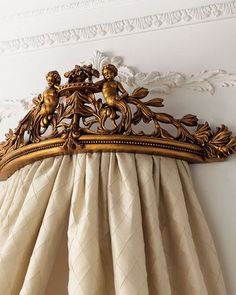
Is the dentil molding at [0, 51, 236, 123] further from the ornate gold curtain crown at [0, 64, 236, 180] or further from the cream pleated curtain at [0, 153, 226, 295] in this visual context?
the cream pleated curtain at [0, 153, 226, 295]

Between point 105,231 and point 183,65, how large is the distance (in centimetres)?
57

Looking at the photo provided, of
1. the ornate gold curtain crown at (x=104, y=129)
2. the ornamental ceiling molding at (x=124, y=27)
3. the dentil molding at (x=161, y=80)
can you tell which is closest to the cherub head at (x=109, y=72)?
the ornate gold curtain crown at (x=104, y=129)

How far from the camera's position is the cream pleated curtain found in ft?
3.35

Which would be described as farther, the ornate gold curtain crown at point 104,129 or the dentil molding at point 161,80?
the dentil molding at point 161,80

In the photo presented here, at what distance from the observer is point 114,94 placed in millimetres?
1273

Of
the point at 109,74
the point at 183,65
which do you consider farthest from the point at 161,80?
the point at 109,74

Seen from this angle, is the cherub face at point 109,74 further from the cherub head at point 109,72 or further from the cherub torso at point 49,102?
the cherub torso at point 49,102

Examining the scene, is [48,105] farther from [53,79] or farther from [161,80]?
[161,80]

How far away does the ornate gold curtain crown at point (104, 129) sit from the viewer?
4.02 feet

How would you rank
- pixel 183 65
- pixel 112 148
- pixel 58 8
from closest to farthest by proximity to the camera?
pixel 112 148 < pixel 183 65 < pixel 58 8

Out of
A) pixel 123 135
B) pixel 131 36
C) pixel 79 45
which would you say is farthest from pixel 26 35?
pixel 123 135

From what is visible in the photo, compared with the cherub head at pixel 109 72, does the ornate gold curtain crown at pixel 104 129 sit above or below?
below

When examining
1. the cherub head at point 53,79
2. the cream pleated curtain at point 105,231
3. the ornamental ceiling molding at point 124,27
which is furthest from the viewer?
the ornamental ceiling molding at point 124,27

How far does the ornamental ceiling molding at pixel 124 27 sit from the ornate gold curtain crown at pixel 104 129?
24cm
